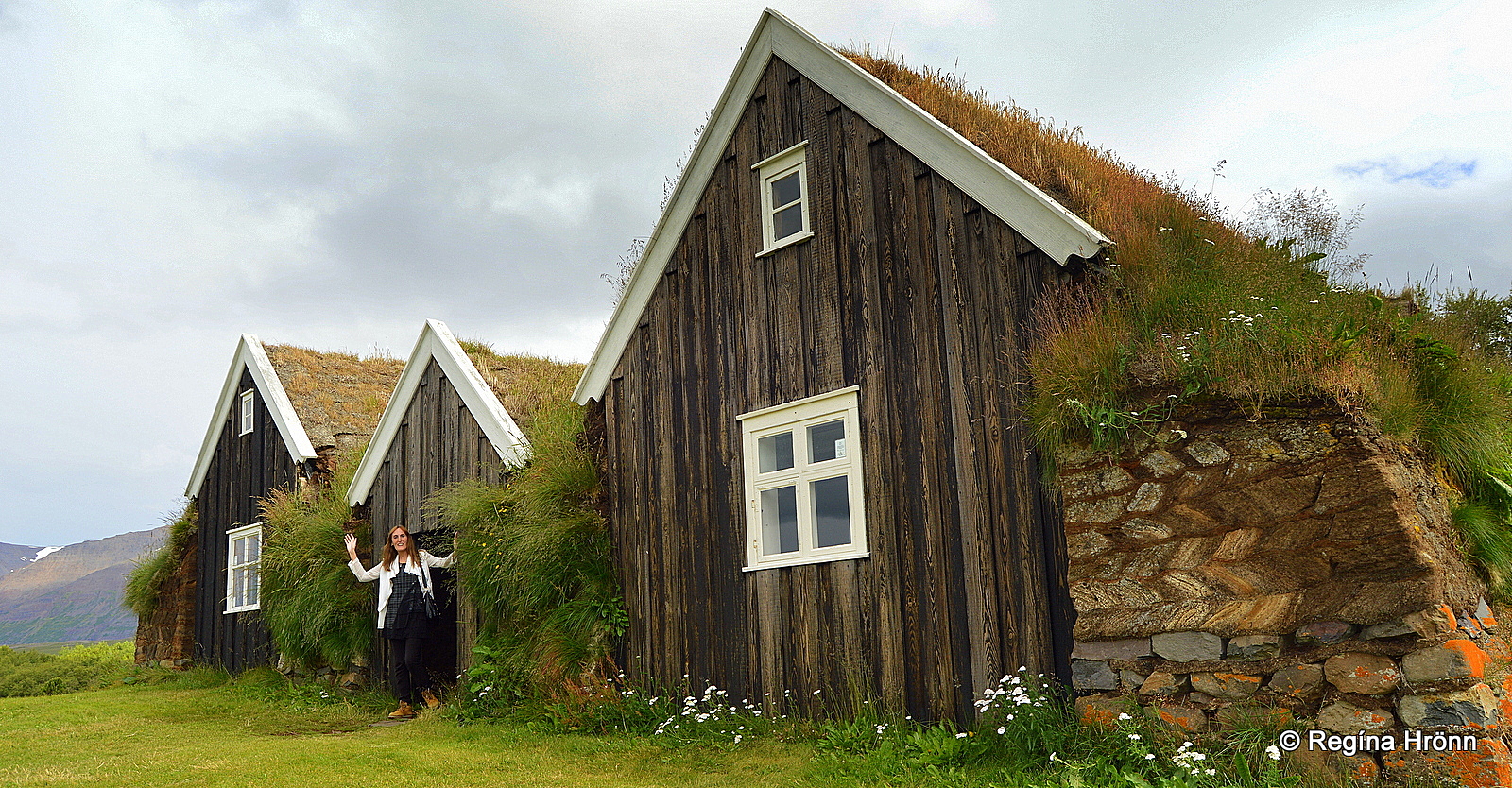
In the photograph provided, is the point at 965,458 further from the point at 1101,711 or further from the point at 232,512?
the point at 232,512

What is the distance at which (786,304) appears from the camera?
347 inches

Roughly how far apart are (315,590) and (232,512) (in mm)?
5398

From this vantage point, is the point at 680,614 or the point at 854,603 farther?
the point at 680,614

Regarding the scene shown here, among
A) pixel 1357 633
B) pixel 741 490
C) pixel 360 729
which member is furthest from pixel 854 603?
pixel 360 729

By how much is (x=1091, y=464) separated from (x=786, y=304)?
3220 millimetres

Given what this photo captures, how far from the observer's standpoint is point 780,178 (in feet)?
30.3

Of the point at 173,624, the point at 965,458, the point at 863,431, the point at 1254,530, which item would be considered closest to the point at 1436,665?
the point at 1254,530

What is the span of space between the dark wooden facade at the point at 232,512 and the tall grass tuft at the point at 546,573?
6.12 meters

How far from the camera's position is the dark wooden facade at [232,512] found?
620 inches

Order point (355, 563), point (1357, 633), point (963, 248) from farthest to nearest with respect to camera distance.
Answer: point (355, 563), point (963, 248), point (1357, 633)

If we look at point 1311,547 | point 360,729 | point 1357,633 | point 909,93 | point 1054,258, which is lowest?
point 360,729

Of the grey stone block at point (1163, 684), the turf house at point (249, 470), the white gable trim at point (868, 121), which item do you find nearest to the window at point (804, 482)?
the white gable trim at point (868, 121)

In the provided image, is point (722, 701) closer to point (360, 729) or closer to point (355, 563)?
point (360, 729)

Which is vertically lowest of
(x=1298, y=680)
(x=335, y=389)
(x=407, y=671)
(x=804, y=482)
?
(x=407, y=671)
